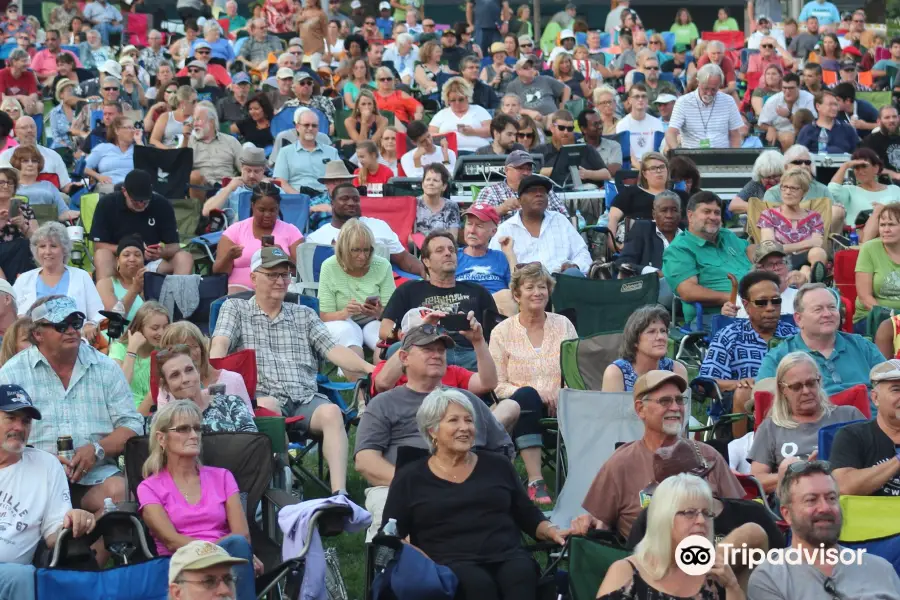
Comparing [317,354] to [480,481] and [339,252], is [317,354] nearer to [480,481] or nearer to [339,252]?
[339,252]

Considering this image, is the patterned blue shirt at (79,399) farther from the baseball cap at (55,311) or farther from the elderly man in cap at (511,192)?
the elderly man in cap at (511,192)

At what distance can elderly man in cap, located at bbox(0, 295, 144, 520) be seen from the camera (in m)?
7.31

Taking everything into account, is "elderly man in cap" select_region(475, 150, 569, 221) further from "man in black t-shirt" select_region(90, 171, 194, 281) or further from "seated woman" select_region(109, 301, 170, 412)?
"seated woman" select_region(109, 301, 170, 412)

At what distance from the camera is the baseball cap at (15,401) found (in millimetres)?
6617

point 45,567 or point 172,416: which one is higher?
point 172,416

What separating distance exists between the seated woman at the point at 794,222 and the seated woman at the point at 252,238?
3.46m

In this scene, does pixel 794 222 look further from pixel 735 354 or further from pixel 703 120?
pixel 703 120

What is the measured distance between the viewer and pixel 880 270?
1019cm

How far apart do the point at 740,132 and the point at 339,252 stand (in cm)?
655

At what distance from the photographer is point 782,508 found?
6.04 m

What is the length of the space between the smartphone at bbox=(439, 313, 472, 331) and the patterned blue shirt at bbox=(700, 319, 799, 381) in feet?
4.38

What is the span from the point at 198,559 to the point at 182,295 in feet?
16.3

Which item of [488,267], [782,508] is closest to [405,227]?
[488,267]

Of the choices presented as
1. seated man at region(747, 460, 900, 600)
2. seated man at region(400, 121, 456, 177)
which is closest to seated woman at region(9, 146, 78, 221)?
seated man at region(400, 121, 456, 177)
